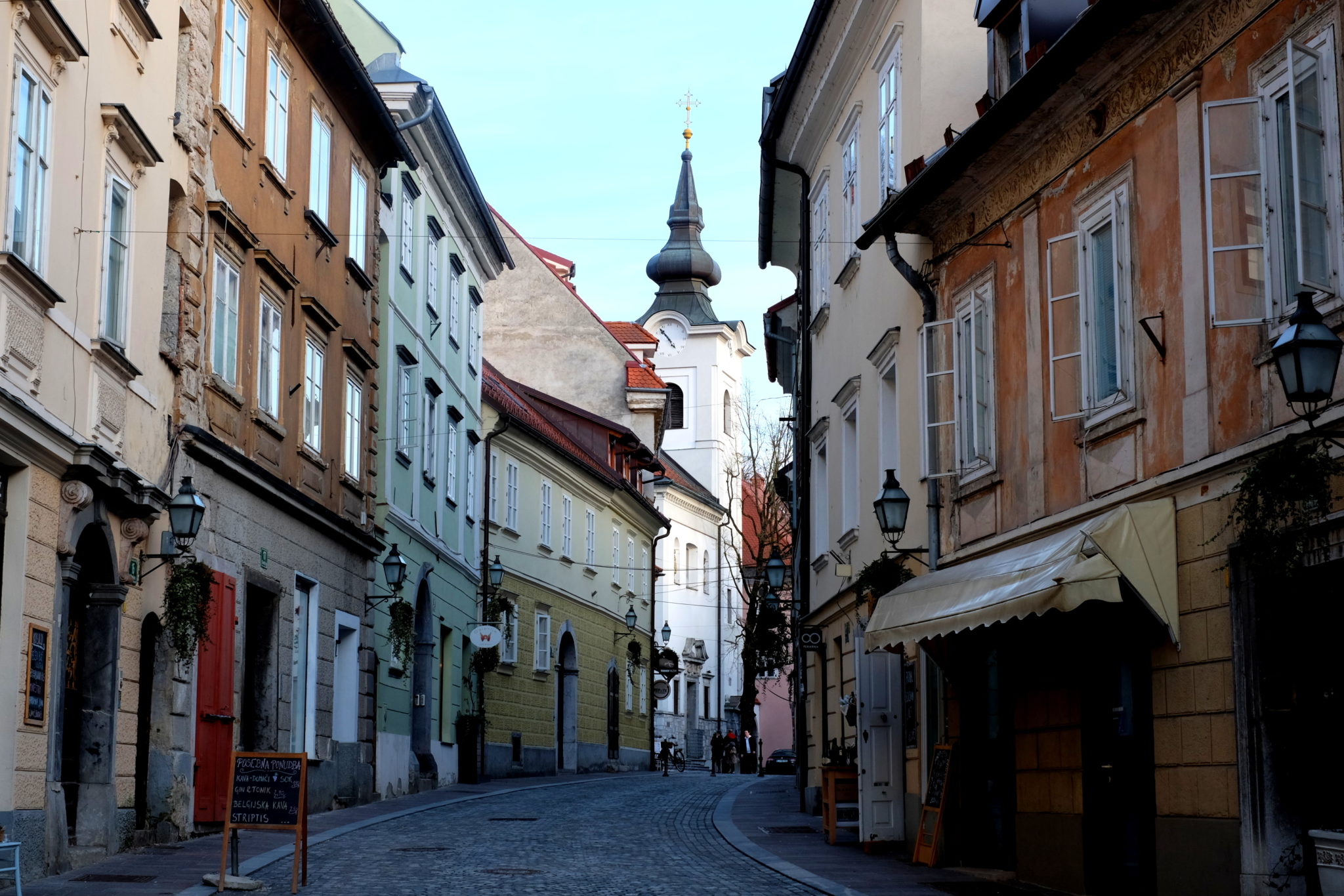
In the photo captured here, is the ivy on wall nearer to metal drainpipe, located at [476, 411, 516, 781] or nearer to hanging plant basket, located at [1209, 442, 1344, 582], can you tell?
hanging plant basket, located at [1209, 442, 1344, 582]

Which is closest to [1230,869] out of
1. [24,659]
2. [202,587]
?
[24,659]

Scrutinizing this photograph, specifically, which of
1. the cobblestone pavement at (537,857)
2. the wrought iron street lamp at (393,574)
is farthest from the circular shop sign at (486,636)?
the cobblestone pavement at (537,857)

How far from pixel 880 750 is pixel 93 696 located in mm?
7833

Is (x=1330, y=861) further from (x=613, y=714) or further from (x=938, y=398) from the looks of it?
(x=613, y=714)

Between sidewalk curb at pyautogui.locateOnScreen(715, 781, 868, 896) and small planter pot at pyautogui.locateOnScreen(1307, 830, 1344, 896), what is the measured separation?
4.61 m

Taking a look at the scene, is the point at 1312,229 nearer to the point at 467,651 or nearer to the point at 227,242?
the point at 227,242

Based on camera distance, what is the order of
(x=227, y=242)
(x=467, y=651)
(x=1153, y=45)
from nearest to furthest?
(x=1153, y=45) < (x=227, y=242) < (x=467, y=651)

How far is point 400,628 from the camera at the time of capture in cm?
2531

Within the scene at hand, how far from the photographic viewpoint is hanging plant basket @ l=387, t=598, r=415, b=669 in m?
25.3

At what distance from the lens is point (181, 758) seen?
1670 centimetres

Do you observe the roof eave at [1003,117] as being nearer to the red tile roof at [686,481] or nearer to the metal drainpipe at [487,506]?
the metal drainpipe at [487,506]

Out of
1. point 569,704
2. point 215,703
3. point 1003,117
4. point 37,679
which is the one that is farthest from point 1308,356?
point 569,704

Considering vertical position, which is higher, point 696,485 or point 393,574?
point 696,485

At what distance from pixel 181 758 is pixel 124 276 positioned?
4.86 m
